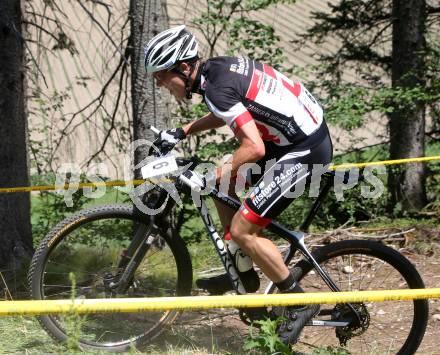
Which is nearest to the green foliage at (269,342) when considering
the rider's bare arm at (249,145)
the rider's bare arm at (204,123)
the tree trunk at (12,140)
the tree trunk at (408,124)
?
the rider's bare arm at (249,145)

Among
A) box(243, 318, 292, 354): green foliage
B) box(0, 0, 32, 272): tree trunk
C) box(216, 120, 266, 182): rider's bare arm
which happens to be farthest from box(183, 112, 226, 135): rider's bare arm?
box(0, 0, 32, 272): tree trunk

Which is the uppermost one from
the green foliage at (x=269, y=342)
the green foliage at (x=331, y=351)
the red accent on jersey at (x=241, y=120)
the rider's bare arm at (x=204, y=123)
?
the rider's bare arm at (x=204, y=123)

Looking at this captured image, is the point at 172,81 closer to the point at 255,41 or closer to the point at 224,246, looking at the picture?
the point at 224,246

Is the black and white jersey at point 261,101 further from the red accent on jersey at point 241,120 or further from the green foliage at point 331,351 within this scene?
the green foliage at point 331,351

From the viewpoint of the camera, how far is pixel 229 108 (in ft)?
13.4

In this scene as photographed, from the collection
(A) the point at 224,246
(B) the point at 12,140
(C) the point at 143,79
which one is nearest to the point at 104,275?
(A) the point at 224,246

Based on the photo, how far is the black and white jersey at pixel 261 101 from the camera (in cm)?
412

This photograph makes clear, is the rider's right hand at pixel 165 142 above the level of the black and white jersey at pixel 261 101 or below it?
below

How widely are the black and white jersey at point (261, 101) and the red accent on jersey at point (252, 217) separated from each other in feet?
1.52

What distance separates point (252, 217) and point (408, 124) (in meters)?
6.18

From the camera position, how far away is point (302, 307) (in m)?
4.52

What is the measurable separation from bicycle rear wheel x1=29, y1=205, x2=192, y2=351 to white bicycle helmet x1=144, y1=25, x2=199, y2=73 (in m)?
0.93

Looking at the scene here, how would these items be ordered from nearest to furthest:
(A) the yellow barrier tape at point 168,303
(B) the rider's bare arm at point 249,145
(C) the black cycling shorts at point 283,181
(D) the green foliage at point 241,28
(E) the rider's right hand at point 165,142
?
1. (A) the yellow barrier tape at point 168,303
2. (B) the rider's bare arm at point 249,145
3. (C) the black cycling shorts at point 283,181
4. (E) the rider's right hand at point 165,142
5. (D) the green foliage at point 241,28

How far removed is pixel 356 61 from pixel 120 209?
6871 mm
